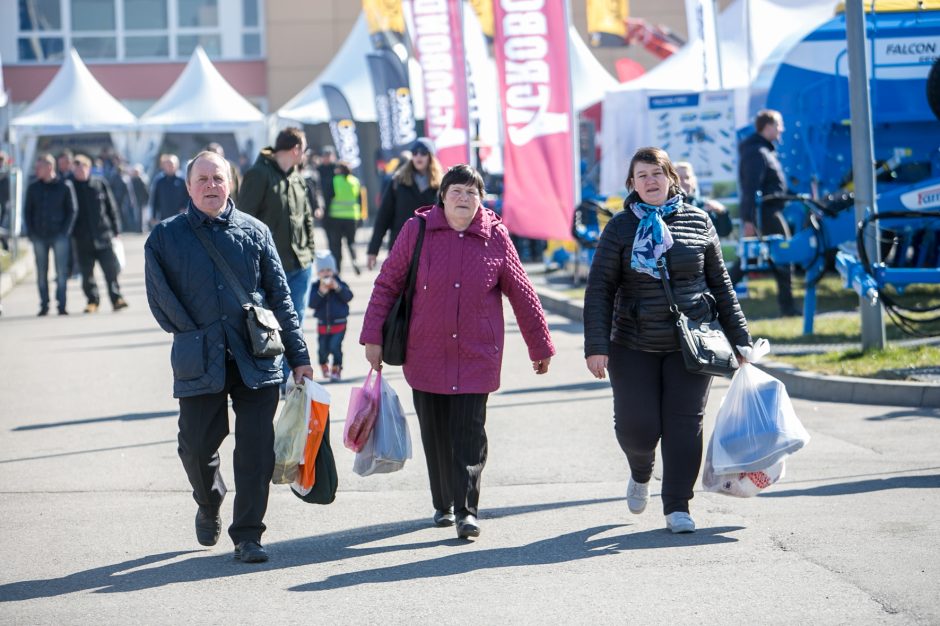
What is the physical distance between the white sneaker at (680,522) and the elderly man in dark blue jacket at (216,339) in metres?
1.80

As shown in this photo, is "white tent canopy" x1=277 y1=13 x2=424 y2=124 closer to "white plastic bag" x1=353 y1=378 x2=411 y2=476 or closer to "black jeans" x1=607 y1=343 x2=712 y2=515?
"white plastic bag" x1=353 y1=378 x2=411 y2=476

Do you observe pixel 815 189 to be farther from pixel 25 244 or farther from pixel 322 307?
pixel 25 244

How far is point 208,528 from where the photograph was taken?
652cm

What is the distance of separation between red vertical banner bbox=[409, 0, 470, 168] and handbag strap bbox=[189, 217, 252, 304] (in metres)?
14.8

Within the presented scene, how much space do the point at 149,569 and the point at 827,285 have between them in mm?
13198

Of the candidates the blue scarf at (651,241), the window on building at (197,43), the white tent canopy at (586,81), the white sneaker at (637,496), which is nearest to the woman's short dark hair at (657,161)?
the blue scarf at (651,241)

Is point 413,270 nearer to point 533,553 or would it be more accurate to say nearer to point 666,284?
point 666,284

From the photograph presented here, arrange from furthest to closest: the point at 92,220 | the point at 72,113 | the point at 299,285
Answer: the point at 72,113, the point at 92,220, the point at 299,285

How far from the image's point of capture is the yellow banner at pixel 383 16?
111ft

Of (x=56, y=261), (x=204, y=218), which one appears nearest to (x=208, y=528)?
(x=204, y=218)

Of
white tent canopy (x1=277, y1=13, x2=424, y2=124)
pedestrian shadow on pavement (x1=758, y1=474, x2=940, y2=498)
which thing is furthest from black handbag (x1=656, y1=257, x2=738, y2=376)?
white tent canopy (x1=277, y1=13, x2=424, y2=124)

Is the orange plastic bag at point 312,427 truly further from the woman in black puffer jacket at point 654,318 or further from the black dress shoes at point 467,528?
the woman in black puffer jacket at point 654,318

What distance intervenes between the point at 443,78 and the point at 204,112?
17.0 meters

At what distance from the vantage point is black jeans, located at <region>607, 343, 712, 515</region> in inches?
266
